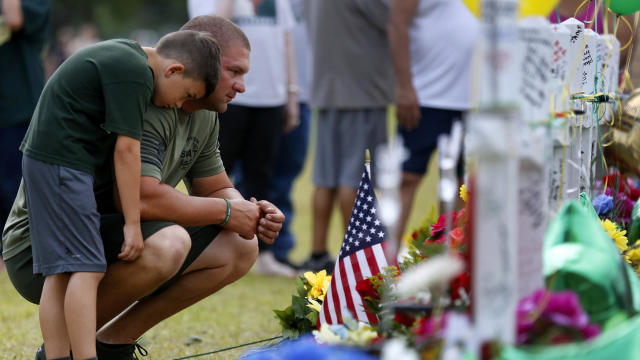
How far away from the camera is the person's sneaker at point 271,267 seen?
6.16m

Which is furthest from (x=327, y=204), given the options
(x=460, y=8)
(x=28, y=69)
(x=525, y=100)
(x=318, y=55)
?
(x=525, y=100)

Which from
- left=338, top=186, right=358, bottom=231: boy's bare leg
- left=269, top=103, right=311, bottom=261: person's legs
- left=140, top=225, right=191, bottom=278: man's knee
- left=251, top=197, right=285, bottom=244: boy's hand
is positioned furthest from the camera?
left=269, top=103, right=311, bottom=261: person's legs

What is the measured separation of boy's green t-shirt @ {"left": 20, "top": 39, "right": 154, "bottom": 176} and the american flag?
0.79 metres

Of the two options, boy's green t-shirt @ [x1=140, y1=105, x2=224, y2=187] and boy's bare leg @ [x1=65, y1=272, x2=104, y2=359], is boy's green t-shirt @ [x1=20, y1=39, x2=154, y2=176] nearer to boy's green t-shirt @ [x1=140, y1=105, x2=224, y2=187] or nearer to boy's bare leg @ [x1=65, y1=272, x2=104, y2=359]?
boy's green t-shirt @ [x1=140, y1=105, x2=224, y2=187]

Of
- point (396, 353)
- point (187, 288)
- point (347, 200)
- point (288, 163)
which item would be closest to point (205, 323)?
point (187, 288)

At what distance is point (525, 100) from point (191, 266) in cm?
168

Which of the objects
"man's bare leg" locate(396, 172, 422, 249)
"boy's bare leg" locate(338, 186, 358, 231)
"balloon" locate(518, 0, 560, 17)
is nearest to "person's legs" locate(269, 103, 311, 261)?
"boy's bare leg" locate(338, 186, 358, 231)

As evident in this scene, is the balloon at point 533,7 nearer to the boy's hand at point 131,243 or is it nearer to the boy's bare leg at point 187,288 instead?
the boy's hand at point 131,243

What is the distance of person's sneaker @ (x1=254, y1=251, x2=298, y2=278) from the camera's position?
6.16 metres

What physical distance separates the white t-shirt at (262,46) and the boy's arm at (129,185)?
2900mm

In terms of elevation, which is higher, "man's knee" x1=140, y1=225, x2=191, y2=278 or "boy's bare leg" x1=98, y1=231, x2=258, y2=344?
"man's knee" x1=140, y1=225, x2=191, y2=278

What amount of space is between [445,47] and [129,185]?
3.19m

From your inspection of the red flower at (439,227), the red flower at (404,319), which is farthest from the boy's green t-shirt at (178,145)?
the red flower at (404,319)

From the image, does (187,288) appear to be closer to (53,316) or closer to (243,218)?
(243,218)
